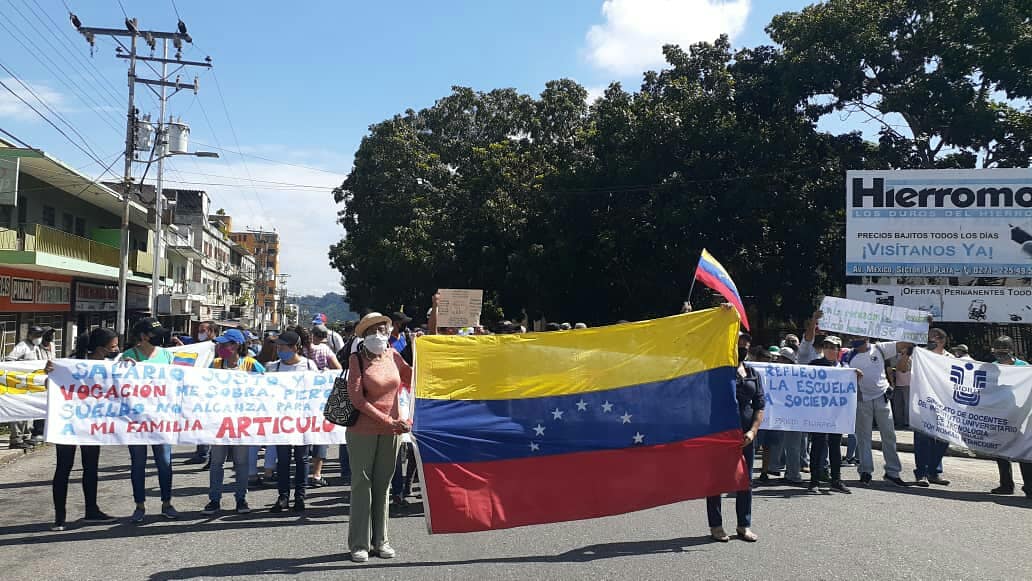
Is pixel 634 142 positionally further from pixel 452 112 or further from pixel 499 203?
pixel 452 112

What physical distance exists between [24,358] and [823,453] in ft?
37.3

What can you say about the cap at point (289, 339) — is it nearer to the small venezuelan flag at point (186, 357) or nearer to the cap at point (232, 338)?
the cap at point (232, 338)

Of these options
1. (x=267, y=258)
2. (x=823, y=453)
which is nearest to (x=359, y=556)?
(x=823, y=453)

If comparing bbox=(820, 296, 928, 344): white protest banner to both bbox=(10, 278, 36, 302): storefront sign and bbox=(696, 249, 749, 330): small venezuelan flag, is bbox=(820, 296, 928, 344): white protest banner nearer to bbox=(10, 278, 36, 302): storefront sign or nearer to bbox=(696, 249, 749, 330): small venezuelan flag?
bbox=(696, 249, 749, 330): small venezuelan flag

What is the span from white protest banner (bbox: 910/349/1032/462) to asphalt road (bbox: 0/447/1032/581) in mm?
1232

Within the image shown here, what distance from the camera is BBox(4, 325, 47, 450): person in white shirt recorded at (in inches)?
509

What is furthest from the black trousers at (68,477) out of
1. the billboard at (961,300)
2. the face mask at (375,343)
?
the billboard at (961,300)

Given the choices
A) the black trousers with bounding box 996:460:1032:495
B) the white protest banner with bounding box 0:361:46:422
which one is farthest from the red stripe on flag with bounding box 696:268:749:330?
the white protest banner with bounding box 0:361:46:422

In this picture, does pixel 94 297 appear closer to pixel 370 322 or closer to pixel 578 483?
pixel 370 322

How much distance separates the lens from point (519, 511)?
6816 millimetres

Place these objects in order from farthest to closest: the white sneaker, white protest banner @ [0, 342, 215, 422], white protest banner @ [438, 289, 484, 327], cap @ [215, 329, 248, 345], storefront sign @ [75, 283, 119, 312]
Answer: storefront sign @ [75, 283, 119, 312], white protest banner @ [438, 289, 484, 327], white protest banner @ [0, 342, 215, 422], cap @ [215, 329, 248, 345], the white sneaker

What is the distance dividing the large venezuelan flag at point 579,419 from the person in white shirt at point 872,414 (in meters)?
3.97

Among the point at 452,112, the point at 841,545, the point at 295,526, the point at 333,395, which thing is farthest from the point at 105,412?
the point at 452,112

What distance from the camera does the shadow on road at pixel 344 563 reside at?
6301 millimetres
